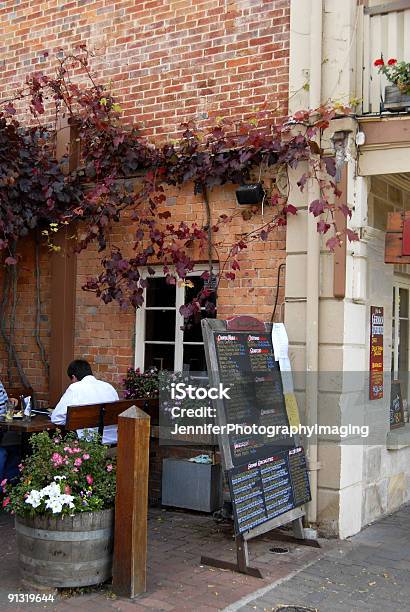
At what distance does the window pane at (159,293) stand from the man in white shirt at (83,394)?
1.07 meters

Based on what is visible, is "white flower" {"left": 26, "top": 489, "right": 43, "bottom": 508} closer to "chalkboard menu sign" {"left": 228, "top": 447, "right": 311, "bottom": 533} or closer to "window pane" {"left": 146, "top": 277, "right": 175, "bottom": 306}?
"chalkboard menu sign" {"left": 228, "top": 447, "right": 311, "bottom": 533}

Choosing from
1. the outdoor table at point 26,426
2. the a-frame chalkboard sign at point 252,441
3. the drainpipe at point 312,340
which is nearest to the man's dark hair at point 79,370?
the outdoor table at point 26,426

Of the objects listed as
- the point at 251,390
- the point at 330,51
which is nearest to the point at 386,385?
the point at 251,390

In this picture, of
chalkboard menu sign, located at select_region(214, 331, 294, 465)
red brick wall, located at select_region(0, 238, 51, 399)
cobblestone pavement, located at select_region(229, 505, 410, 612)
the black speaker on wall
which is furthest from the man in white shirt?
cobblestone pavement, located at select_region(229, 505, 410, 612)

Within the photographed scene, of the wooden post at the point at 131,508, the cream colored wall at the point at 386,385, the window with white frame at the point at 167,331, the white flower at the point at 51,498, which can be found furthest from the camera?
the window with white frame at the point at 167,331

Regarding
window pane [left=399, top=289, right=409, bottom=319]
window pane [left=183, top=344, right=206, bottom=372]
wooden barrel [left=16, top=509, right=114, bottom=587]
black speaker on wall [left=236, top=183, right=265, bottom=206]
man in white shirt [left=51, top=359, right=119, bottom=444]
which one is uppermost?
black speaker on wall [left=236, top=183, right=265, bottom=206]

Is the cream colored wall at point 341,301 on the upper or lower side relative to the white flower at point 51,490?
upper

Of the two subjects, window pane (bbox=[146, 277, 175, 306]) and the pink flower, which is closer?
the pink flower

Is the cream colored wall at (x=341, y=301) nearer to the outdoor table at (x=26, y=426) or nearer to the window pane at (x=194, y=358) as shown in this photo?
the window pane at (x=194, y=358)

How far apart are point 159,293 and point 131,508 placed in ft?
10.5

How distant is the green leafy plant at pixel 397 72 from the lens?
5980mm

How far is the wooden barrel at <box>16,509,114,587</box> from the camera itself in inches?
181

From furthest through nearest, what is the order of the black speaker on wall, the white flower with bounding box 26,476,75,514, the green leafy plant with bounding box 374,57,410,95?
the black speaker on wall < the green leafy plant with bounding box 374,57,410,95 < the white flower with bounding box 26,476,75,514

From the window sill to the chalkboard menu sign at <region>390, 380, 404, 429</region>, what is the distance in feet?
0.45
